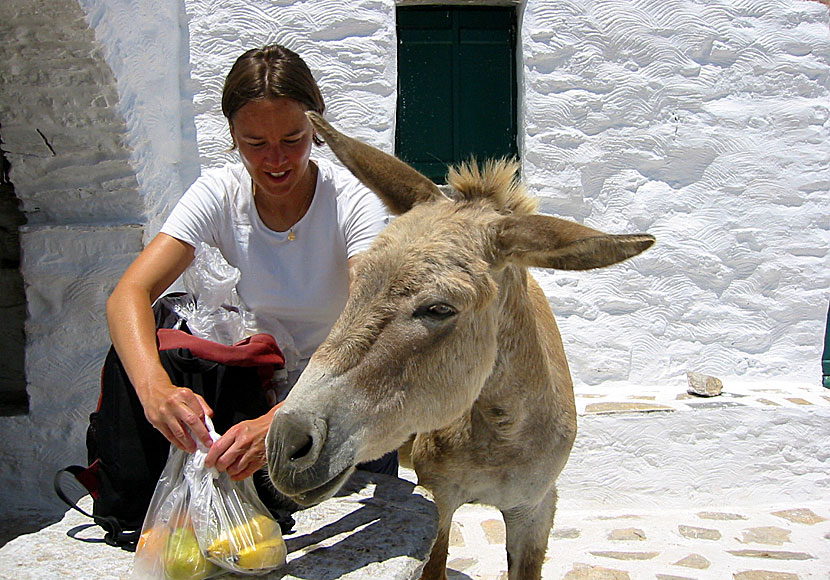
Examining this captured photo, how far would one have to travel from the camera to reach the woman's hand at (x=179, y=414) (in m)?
1.97

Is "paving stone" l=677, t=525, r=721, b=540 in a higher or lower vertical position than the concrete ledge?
lower

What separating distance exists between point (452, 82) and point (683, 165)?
1.56 m

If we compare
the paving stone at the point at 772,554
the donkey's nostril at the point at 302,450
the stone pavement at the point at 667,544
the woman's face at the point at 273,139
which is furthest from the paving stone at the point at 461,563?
the donkey's nostril at the point at 302,450

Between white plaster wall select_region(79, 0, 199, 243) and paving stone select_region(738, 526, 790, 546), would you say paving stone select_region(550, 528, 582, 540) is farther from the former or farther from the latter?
white plaster wall select_region(79, 0, 199, 243)

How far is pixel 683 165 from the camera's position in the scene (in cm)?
488

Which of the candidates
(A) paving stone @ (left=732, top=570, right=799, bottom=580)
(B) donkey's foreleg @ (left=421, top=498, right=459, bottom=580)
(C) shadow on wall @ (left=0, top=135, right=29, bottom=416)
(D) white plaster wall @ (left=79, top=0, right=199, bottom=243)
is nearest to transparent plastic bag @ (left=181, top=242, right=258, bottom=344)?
(B) donkey's foreleg @ (left=421, top=498, right=459, bottom=580)

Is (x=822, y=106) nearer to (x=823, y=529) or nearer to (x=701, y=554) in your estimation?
(x=823, y=529)

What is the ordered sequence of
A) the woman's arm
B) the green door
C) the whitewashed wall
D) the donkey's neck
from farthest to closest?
the green door → the whitewashed wall → the donkey's neck → the woman's arm

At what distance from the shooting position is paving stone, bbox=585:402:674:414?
4.48m

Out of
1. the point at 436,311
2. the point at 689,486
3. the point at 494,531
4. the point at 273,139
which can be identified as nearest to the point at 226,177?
the point at 273,139

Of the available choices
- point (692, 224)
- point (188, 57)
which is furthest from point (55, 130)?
point (692, 224)

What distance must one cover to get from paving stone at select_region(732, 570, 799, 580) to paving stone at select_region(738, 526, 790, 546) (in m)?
0.36

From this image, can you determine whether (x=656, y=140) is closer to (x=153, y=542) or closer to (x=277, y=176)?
(x=277, y=176)

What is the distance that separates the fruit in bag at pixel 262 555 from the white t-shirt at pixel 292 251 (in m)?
0.88
